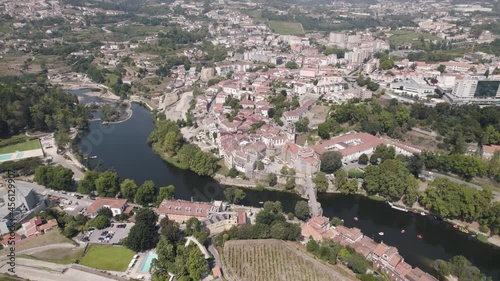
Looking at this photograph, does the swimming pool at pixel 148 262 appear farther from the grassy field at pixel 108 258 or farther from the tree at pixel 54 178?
the tree at pixel 54 178

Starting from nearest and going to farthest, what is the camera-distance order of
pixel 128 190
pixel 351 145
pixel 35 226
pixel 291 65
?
1. pixel 35 226
2. pixel 128 190
3. pixel 351 145
4. pixel 291 65

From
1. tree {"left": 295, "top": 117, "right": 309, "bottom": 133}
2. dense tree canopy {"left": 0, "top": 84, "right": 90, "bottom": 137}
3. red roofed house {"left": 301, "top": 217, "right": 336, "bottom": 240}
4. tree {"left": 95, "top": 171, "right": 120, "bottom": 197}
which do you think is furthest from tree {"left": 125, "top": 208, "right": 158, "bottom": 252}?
dense tree canopy {"left": 0, "top": 84, "right": 90, "bottom": 137}

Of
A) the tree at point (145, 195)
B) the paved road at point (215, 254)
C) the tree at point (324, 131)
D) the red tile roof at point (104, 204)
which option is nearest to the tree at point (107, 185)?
the red tile roof at point (104, 204)

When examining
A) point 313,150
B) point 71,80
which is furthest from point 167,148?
point 71,80

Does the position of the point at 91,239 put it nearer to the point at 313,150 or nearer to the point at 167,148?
the point at 167,148

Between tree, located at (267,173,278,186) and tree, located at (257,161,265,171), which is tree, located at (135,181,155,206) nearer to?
tree, located at (257,161,265,171)

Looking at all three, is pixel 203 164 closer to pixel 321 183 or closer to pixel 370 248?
pixel 321 183

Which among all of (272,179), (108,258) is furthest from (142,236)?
(272,179)
